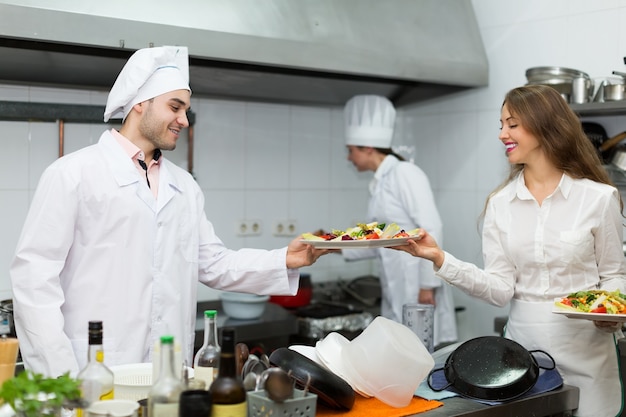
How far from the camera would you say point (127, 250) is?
2322mm

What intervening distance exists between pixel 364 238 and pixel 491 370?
0.54m

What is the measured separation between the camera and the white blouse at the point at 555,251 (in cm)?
242

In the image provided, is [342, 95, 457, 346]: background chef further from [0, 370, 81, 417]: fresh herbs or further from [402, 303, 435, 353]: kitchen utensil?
[0, 370, 81, 417]: fresh herbs

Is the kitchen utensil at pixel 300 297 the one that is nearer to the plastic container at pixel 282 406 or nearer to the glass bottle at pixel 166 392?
the plastic container at pixel 282 406

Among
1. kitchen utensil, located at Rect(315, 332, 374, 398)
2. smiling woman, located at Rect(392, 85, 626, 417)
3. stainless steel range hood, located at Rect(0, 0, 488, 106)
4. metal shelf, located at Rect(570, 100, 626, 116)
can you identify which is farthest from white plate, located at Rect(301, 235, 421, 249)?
metal shelf, located at Rect(570, 100, 626, 116)

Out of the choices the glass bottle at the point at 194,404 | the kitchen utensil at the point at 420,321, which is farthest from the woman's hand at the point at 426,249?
the glass bottle at the point at 194,404

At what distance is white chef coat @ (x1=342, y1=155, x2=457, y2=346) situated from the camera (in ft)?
12.5

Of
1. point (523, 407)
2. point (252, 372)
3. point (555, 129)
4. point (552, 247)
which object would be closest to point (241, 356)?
point (252, 372)

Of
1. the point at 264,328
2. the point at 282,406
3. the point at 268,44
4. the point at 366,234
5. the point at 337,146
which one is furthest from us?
the point at 337,146

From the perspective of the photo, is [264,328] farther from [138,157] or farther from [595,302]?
[595,302]

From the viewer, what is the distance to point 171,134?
2.43 meters

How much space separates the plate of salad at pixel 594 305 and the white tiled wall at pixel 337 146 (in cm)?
145

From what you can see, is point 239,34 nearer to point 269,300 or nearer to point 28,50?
point 28,50

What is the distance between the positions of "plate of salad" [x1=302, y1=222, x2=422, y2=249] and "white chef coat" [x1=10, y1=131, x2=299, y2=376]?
8.5 inches
